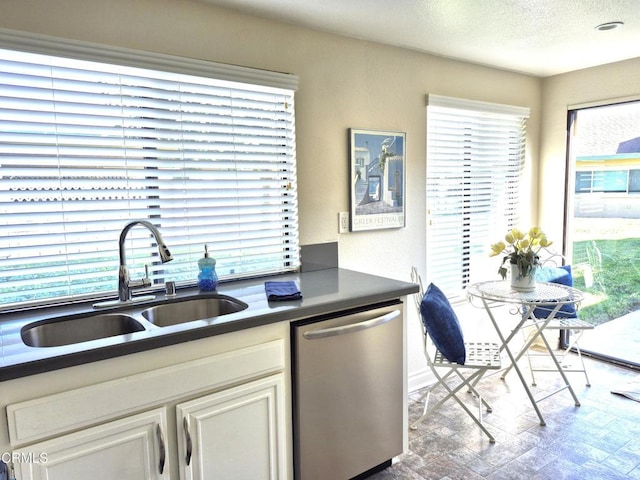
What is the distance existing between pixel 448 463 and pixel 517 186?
97.5 inches

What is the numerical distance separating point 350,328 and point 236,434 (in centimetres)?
65

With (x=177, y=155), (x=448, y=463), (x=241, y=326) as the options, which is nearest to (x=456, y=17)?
(x=177, y=155)

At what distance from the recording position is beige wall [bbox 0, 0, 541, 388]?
1.96 meters

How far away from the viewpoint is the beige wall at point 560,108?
345 cm

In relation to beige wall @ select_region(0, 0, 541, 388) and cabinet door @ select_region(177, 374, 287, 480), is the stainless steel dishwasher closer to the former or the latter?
cabinet door @ select_region(177, 374, 287, 480)

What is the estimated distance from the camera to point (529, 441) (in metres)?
2.54

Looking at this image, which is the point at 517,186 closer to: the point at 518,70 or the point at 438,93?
the point at 518,70

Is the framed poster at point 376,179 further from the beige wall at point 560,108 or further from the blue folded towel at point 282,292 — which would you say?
the beige wall at point 560,108

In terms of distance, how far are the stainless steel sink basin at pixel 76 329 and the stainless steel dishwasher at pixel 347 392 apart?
0.72 metres

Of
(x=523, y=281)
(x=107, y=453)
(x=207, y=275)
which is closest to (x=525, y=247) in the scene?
(x=523, y=281)

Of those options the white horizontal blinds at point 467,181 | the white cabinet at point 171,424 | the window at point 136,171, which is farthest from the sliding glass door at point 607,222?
the white cabinet at point 171,424

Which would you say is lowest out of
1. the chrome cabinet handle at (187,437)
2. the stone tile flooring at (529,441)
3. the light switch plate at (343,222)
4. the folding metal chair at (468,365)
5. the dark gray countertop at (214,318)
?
the stone tile flooring at (529,441)

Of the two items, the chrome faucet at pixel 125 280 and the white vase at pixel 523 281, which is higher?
the chrome faucet at pixel 125 280

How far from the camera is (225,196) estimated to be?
7.73 feet
